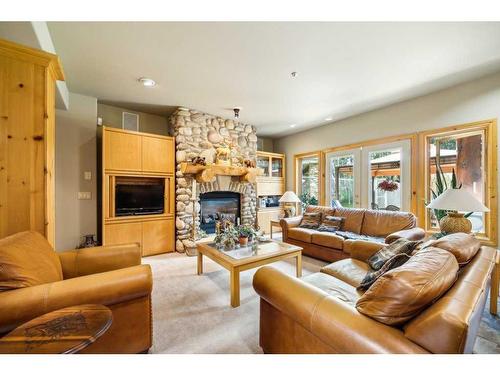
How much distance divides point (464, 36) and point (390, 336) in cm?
286

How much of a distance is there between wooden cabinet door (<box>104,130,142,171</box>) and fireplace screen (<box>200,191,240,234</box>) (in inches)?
56.2

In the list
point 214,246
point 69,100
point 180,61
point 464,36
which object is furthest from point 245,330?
point 69,100

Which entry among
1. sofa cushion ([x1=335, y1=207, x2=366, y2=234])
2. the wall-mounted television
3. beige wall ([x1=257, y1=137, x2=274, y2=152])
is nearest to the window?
beige wall ([x1=257, y1=137, x2=274, y2=152])

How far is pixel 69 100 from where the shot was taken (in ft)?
11.2

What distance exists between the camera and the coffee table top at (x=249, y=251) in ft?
7.63

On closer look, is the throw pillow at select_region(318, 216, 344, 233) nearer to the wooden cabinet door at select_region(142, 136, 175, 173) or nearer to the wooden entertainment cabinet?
the wooden entertainment cabinet

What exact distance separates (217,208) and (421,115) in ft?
13.5

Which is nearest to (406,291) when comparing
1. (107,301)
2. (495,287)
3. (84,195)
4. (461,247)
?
(461,247)

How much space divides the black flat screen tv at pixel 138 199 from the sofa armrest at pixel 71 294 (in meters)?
2.64

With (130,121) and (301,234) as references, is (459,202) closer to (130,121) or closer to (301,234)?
(301,234)

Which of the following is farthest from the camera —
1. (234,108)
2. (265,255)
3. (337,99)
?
(234,108)

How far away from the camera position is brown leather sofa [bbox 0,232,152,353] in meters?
1.11

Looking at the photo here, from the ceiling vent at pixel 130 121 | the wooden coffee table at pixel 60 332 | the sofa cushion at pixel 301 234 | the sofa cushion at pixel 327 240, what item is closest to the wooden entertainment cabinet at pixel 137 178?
the ceiling vent at pixel 130 121

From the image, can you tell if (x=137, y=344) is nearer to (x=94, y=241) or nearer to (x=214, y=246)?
(x=214, y=246)
